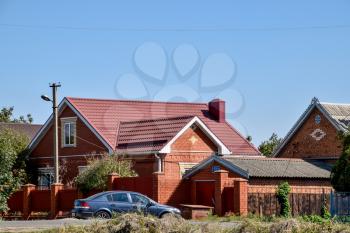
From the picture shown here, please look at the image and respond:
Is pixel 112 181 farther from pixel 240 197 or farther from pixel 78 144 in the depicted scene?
pixel 78 144

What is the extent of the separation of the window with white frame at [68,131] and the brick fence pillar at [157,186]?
1259 cm

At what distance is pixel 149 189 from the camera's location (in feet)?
131

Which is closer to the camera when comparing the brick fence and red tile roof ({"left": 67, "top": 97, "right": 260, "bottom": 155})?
the brick fence

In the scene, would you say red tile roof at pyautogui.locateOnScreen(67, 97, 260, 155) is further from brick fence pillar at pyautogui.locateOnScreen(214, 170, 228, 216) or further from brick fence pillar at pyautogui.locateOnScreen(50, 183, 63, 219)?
brick fence pillar at pyautogui.locateOnScreen(214, 170, 228, 216)

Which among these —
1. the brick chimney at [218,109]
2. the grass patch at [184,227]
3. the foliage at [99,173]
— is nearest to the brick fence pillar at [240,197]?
the foliage at [99,173]

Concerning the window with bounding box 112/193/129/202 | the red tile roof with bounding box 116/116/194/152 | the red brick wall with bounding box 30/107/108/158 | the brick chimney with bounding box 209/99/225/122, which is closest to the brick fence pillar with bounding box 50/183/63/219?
the red tile roof with bounding box 116/116/194/152

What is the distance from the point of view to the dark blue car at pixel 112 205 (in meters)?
32.8

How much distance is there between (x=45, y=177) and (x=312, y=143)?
17671 millimetres

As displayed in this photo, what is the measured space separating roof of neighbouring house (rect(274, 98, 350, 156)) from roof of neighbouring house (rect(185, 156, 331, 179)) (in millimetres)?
3759

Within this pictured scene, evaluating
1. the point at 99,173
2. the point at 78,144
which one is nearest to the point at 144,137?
the point at 78,144

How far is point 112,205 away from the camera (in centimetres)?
3319

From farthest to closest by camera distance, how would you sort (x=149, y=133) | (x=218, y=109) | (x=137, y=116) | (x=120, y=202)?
(x=137, y=116), (x=218, y=109), (x=149, y=133), (x=120, y=202)

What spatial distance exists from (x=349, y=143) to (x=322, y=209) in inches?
131

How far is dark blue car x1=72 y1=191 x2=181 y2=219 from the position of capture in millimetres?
32812
